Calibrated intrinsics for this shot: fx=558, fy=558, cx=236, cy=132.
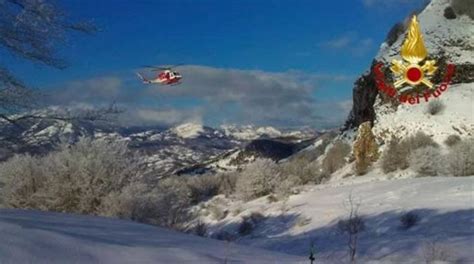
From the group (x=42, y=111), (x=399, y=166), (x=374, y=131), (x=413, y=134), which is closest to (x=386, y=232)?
(x=42, y=111)

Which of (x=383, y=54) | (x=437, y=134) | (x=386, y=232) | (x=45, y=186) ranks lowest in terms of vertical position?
(x=386, y=232)

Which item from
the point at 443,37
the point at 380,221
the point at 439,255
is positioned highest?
the point at 443,37

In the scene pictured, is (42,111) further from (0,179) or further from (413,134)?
(413,134)

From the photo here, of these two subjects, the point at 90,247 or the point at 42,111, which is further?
the point at 42,111

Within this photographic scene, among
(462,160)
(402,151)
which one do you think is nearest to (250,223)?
(462,160)

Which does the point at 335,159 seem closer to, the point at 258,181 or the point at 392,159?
the point at 392,159

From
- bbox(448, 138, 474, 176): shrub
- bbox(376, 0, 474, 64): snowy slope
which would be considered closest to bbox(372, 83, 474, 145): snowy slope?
bbox(376, 0, 474, 64): snowy slope
